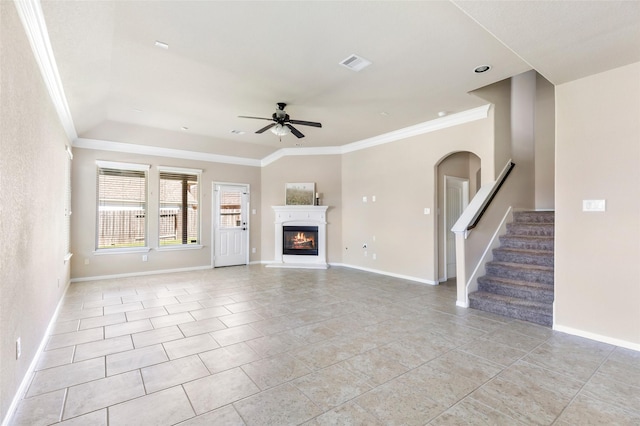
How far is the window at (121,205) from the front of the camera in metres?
6.17

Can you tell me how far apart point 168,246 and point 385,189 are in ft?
16.3

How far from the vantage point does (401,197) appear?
6172 mm

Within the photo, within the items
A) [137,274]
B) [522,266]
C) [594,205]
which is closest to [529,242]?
[522,266]

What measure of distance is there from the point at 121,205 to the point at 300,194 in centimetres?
388

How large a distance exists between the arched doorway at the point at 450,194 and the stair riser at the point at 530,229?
114 centimetres

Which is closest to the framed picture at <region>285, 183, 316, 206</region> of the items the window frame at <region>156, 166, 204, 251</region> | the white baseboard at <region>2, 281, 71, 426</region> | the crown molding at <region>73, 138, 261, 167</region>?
the crown molding at <region>73, 138, 261, 167</region>

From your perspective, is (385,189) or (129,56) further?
(385,189)

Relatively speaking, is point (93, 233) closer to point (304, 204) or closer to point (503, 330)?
point (304, 204)

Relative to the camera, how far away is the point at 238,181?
25.7 ft

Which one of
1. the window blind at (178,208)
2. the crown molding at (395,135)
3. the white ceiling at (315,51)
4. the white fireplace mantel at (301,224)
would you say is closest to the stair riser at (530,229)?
the crown molding at (395,135)

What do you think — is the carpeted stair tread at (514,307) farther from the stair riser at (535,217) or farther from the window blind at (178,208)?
the window blind at (178,208)

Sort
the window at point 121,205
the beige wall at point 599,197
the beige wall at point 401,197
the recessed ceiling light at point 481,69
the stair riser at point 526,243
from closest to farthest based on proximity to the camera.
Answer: the beige wall at point 599,197 < the recessed ceiling light at point 481,69 < the stair riser at point 526,243 < the beige wall at point 401,197 < the window at point 121,205

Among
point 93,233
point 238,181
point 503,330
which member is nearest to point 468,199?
point 503,330

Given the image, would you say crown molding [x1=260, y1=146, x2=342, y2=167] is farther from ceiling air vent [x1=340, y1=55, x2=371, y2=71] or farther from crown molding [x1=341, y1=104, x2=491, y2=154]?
ceiling air vent [x1=340, y1=55, x2=371, y2=71]
